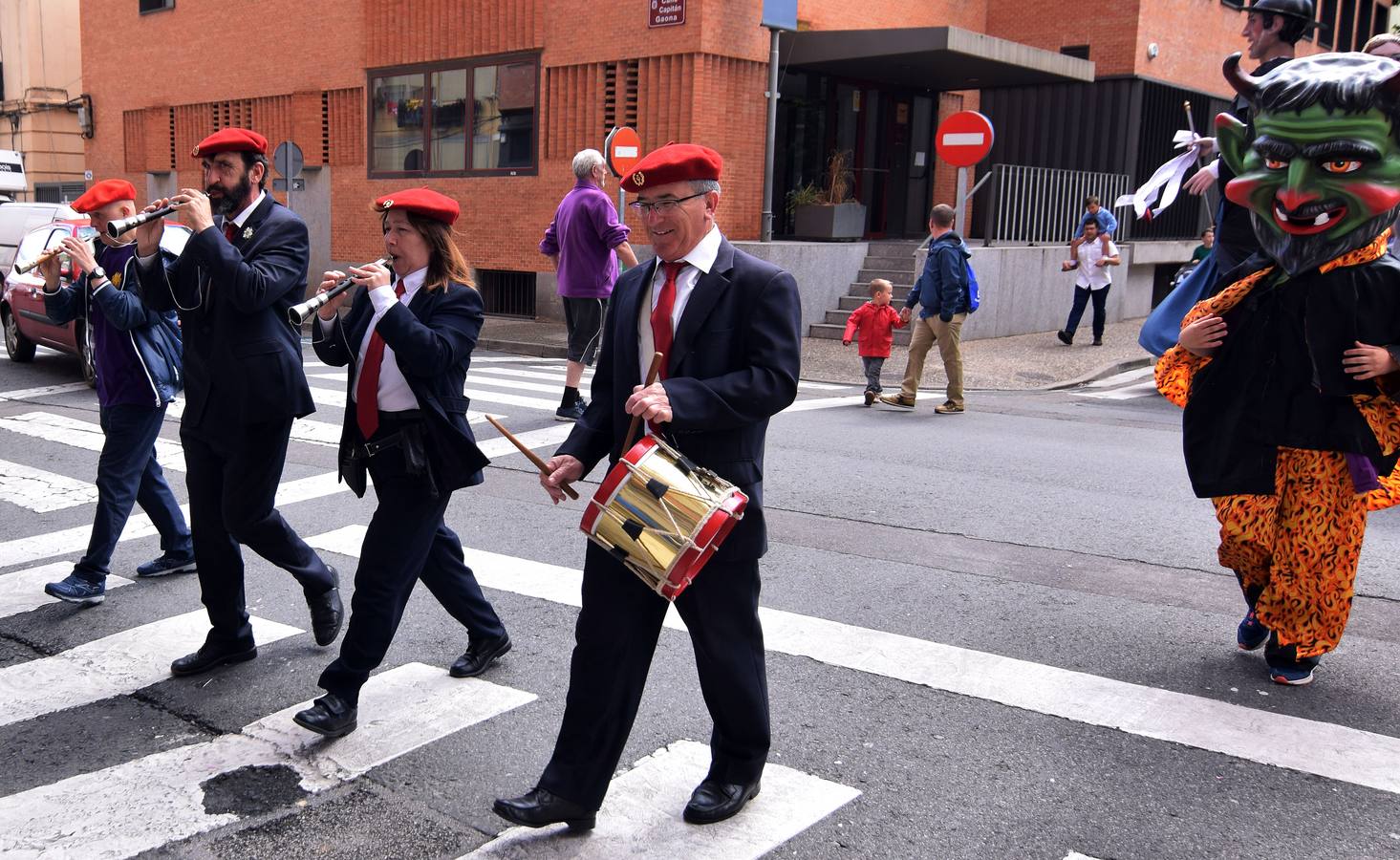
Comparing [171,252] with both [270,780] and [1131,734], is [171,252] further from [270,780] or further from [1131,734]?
[1131,734]

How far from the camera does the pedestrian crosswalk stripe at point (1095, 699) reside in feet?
13.4

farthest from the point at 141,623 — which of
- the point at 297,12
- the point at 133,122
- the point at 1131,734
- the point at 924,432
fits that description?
the point at 133,122

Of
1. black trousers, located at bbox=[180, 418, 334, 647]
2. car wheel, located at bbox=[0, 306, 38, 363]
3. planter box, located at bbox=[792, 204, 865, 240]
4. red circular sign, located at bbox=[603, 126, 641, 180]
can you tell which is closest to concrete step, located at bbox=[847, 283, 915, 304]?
planter box, located at bbox=[792, 204, 865, 240]

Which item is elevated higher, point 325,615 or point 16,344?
point 325,615

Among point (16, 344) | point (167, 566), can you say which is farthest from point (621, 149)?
point (167, 566)

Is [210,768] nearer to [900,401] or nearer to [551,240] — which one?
[551,240]

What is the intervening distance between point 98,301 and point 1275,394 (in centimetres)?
486

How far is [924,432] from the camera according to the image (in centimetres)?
1048

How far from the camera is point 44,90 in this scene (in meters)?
36.6

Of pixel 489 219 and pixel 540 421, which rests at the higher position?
pixel 489 219

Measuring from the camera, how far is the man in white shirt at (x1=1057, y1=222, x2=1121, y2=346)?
17266 millimetres

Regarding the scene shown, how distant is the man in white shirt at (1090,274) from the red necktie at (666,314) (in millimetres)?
14834

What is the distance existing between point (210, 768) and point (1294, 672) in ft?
12.7

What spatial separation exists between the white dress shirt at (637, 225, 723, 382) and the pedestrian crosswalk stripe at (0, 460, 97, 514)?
18.1 ft
